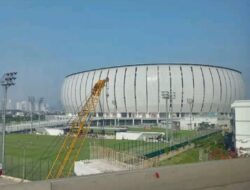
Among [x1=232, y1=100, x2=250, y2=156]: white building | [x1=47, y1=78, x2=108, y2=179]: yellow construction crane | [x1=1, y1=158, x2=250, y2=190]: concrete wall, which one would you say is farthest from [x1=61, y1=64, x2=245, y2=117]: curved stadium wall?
[x1=1, y1=158, x2=250, y2=190]: concrete wall

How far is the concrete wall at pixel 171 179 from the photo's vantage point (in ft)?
15.1

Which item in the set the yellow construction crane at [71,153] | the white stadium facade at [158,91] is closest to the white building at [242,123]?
the yellow construction crane at [71,153]

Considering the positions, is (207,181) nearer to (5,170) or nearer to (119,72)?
(5,170)

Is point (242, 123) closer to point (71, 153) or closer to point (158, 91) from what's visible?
point (71, 153)

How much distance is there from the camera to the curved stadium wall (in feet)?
308

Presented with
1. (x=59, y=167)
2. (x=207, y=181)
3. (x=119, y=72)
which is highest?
(x=119, y=72)

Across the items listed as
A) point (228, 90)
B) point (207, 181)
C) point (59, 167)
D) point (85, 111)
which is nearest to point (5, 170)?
point (59, 167)

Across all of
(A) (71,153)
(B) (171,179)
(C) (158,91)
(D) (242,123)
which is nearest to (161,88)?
(C) (158,91)

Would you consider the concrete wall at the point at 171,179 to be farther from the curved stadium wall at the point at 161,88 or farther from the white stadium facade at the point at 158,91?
the curved stadium wall at the point at 161,88

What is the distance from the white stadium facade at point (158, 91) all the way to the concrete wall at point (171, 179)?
276 feet

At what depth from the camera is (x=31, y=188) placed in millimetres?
4301

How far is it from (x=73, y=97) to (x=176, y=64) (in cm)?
3349

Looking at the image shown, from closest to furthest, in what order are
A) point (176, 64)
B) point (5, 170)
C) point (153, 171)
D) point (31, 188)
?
point (31, 188) → point (153, 171) → point (5, 170) → point (176, 64)

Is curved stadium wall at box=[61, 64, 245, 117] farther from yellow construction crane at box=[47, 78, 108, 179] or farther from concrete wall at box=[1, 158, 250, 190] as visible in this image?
concrete wall at box=[1, 158, 250, 190]
